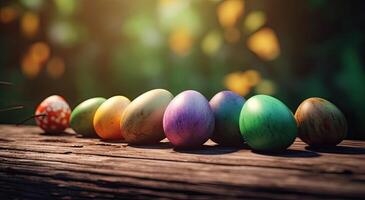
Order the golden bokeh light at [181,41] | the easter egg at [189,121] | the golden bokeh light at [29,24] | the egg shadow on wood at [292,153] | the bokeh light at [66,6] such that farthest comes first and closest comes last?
the golden bokeh light at [29,24]
the bokeh light at [66,6]
the golden bokeh light at [181,41]
the easter egg at [189,121]
the egg shadow on wood at [292,153]

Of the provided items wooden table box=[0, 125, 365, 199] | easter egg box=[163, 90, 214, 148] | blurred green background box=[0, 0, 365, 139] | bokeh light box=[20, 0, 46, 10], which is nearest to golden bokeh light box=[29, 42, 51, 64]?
blurred green background box=[0, 0, 365, 139]

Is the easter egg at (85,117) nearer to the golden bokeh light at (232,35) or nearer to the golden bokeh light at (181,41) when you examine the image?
the golden bokeh light at (181,41)

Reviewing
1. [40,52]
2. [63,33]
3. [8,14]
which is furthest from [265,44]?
[8,14]

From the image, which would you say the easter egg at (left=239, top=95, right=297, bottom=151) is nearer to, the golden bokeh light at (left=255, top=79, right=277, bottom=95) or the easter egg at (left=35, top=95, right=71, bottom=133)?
the golden bokeh light at (left=255, top=79, right=277, bottom=95)

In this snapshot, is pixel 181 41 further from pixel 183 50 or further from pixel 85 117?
pixel 85 117

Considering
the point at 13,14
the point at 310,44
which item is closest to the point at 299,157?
the point at 310,44

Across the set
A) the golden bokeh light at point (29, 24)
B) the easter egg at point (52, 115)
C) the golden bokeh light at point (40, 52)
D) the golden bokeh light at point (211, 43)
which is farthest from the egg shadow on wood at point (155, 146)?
the golden bokeh light at point (29, 24)

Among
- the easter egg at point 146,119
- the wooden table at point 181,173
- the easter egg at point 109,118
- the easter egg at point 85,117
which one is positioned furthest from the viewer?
the easter egg at point 85,117
